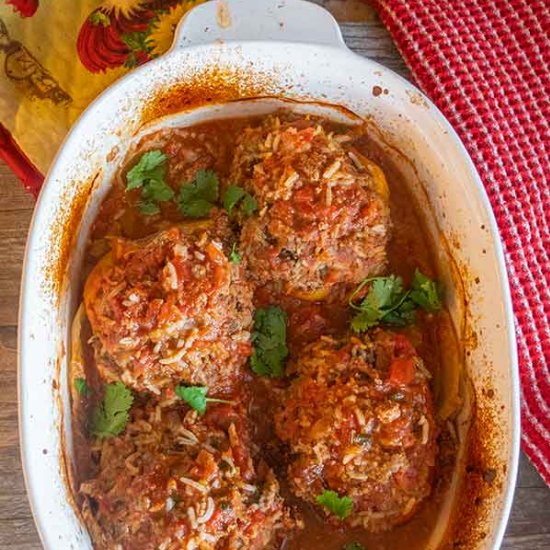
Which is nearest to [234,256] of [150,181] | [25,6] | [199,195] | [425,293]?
[199,195]

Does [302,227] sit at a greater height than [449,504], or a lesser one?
greater

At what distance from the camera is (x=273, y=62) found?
3.54 metres

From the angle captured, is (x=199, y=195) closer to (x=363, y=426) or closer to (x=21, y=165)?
(x=21, y=165)

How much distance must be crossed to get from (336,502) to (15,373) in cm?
158

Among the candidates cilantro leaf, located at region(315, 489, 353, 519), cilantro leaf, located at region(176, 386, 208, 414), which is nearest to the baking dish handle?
cilantro leaf, located at region(176, 386, 208, 414)

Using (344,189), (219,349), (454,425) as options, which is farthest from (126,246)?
(454,425)

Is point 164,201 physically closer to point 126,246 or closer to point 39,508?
point 126,246

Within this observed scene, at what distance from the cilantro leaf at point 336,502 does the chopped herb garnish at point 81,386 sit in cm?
106

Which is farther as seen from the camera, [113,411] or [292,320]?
[292,320]

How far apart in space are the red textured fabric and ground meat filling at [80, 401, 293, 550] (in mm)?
1284

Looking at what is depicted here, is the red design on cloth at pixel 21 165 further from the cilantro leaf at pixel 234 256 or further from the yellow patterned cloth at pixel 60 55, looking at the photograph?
the cilantro leaf at pixel 234 256

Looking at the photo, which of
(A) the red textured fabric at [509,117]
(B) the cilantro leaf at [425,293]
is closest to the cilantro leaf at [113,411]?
(B) the cilantro leaf at [425,293]

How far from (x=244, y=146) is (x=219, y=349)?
2.80ft

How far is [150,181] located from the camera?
12.2 feet
